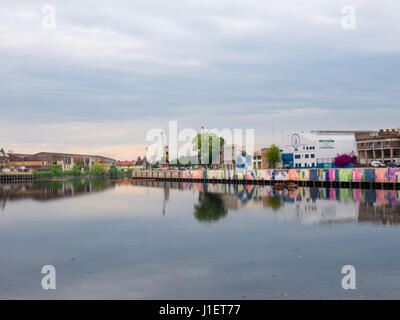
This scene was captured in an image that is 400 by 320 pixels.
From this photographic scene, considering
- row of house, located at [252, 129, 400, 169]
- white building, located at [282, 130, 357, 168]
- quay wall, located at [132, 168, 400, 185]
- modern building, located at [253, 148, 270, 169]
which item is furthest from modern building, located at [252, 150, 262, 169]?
white building, located at [282, 130, 357, 168]

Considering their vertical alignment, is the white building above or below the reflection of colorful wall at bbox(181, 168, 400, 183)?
above

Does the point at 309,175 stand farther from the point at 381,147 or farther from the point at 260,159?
the point at 260,159

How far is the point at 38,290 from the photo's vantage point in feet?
71.8

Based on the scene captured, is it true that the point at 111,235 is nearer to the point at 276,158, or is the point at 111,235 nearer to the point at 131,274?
the point at 131,274

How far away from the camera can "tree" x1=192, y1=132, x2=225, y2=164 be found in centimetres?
17038

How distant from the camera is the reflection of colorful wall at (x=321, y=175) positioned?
8438cm

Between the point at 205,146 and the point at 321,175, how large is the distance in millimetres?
74535

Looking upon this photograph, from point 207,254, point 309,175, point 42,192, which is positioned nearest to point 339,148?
point 309,175

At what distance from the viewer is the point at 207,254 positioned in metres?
29.7

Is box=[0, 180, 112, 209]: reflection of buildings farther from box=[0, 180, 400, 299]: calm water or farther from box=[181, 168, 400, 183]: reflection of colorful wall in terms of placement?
box=[181, 168, 400, 183]: reflection of colorful wall

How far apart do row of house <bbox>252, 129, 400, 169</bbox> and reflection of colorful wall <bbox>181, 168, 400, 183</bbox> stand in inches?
898
